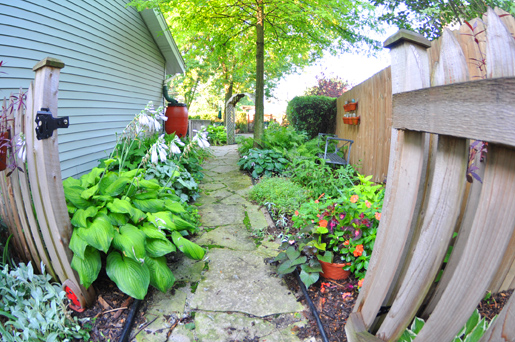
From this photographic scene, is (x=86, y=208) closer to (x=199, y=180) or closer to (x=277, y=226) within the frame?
(x=277, y=226)

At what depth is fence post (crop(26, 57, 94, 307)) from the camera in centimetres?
157

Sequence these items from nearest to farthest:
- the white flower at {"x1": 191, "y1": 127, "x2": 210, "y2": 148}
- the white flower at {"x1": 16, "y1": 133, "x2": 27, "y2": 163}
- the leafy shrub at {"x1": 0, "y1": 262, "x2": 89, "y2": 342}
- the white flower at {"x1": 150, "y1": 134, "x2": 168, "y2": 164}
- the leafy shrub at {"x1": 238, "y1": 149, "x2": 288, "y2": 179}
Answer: the leafy shrub at {"x1": 0, "y1": 262, "x2": 89, "y2": 342} → the white flower at {"x1": 16, "y1": 133, "x2": 27, "y2": 163} → the white flower at {"x1": 150, "y1": 134, "x2": 168, "y2": 164} → the white flower at {"x1": 191, "y1": 127, "x2": 210, "y2": 148} → the leafy shrub at {"x1": 238, "y1": 149, "x2": 288, "y2": 179}

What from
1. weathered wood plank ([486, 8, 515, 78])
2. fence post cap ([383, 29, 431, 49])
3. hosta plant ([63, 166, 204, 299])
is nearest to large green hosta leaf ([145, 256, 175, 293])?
hosta plant ([63, 166, 204, 299])

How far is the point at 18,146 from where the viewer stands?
5.75 feet

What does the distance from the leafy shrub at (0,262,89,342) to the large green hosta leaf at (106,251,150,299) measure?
28cm

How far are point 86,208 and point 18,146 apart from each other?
536 mm

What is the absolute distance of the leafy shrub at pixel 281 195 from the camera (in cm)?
379

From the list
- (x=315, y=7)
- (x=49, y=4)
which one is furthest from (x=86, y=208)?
(x=315, y=7)

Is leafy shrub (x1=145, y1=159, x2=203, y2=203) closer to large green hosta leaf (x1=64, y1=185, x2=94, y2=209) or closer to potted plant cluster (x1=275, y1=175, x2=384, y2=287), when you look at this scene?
large green hosta leaf (x1=64, y1=185, x2=94, y2=209)

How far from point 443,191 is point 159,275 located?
173 cm

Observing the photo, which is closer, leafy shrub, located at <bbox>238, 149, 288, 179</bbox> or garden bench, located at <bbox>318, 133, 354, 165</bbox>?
garden bench, located at <bbox>318, 133, 354, 165</bbox>

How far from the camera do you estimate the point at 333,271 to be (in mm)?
2207

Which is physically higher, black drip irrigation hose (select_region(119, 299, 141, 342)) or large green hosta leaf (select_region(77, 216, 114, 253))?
large green hosta leaf (select_region(77, 216, 114, 253))

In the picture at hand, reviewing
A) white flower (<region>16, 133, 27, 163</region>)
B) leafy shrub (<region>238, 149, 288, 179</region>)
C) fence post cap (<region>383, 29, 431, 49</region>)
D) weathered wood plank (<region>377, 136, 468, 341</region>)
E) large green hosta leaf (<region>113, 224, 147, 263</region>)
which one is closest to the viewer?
weathered wood plank (<region>377, 136, 468, 341</region>)
